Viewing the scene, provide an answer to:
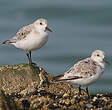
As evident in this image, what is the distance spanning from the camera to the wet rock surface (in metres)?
9.34

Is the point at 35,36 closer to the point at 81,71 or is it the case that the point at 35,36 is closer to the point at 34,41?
the point at 34,41

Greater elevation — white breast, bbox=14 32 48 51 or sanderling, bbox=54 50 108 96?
white breast, bbox=14 32 48 51

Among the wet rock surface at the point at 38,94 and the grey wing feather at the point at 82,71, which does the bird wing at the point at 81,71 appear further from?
the wet rock surface at the point at 38,94

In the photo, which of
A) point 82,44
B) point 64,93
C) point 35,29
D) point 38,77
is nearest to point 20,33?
point 35,29

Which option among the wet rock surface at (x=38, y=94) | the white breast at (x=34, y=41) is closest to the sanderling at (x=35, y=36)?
the white breast at (x=34, y=41)

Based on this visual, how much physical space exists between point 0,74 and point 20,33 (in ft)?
7.53

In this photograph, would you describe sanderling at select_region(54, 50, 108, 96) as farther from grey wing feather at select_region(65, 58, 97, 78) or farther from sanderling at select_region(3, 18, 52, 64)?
sanderling at select_region(3, 18, 52, 64)

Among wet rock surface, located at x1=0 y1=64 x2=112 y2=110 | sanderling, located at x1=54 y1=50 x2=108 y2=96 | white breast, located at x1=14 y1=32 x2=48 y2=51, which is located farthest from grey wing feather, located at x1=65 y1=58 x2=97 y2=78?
white breast, located at x1=14 y1=32 x2=48 y2=51

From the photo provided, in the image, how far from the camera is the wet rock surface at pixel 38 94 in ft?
30.7

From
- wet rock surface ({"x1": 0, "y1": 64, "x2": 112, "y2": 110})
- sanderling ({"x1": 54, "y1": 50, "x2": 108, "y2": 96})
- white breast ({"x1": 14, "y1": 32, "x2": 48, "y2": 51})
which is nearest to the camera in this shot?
wet rock surface ({"x1": 0, "y1": 64, "x2": 112, "y2": 110})

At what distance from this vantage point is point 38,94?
10188 mm

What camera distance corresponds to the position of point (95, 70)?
10875 mm

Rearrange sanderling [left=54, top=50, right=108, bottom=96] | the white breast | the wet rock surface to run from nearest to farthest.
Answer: the wet rock surface → sanderling [left=54, top=50, right=108, bottom=96] → the white breast

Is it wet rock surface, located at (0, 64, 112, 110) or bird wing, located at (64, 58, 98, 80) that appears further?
bird wing, located at (64, 58, 98, 80)
